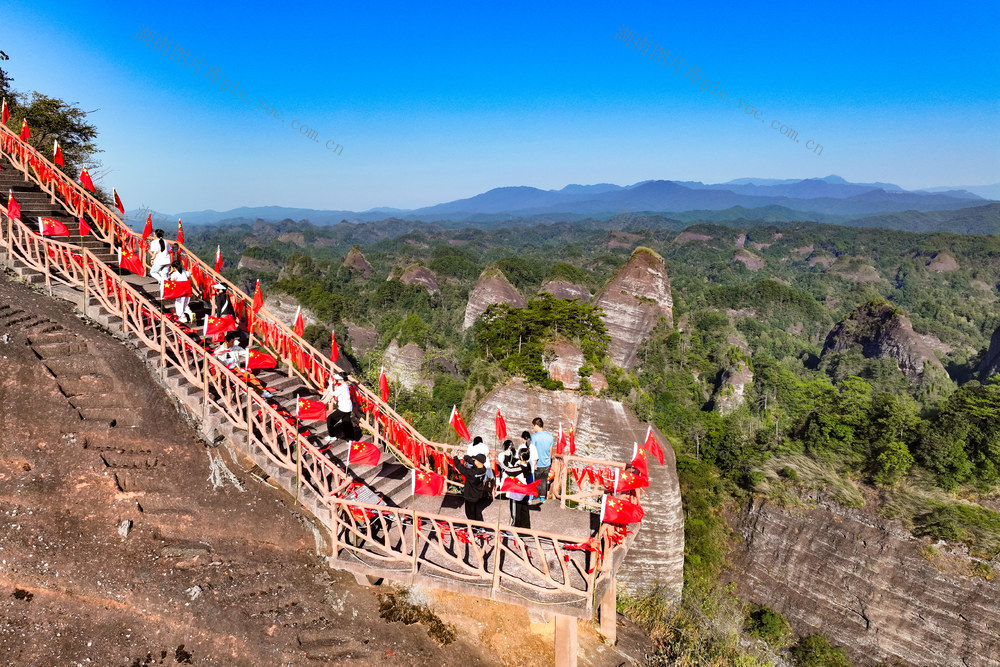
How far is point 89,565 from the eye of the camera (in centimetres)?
728

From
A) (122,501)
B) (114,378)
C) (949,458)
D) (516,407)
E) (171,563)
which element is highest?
(114,378)

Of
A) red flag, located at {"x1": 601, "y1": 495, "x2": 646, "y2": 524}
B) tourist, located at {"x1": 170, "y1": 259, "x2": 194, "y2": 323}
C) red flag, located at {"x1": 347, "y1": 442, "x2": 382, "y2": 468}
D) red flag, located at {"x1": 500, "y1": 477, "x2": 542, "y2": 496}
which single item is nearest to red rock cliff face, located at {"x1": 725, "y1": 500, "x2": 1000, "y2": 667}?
red flag, located at {"x1": 601, "y1": 495, "x2": 646, "y2": 524}

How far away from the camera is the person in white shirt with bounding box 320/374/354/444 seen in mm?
8984

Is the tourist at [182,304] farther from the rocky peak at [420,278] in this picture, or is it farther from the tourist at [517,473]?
the rocky peak at [420,278]

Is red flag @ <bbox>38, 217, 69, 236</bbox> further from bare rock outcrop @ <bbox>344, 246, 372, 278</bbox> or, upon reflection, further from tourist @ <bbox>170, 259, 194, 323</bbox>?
bare rock outcrop @ <bbox>344, 246, 372, 278</bbox>

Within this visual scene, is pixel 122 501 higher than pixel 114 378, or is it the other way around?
pixel 114 378

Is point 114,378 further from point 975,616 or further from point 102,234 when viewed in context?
point 975,616

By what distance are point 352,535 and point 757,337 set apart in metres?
71.7

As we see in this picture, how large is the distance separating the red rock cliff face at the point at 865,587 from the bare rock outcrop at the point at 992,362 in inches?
1891

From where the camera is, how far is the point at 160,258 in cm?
1032

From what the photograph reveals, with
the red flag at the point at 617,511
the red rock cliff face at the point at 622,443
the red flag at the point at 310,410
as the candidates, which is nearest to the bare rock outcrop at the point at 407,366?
the red rock cliff face at the point at 622,443

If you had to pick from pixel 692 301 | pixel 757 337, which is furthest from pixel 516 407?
pixel 692 301

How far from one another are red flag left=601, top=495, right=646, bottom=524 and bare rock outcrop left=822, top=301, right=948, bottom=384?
61.4m

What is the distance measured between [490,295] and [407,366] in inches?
571
